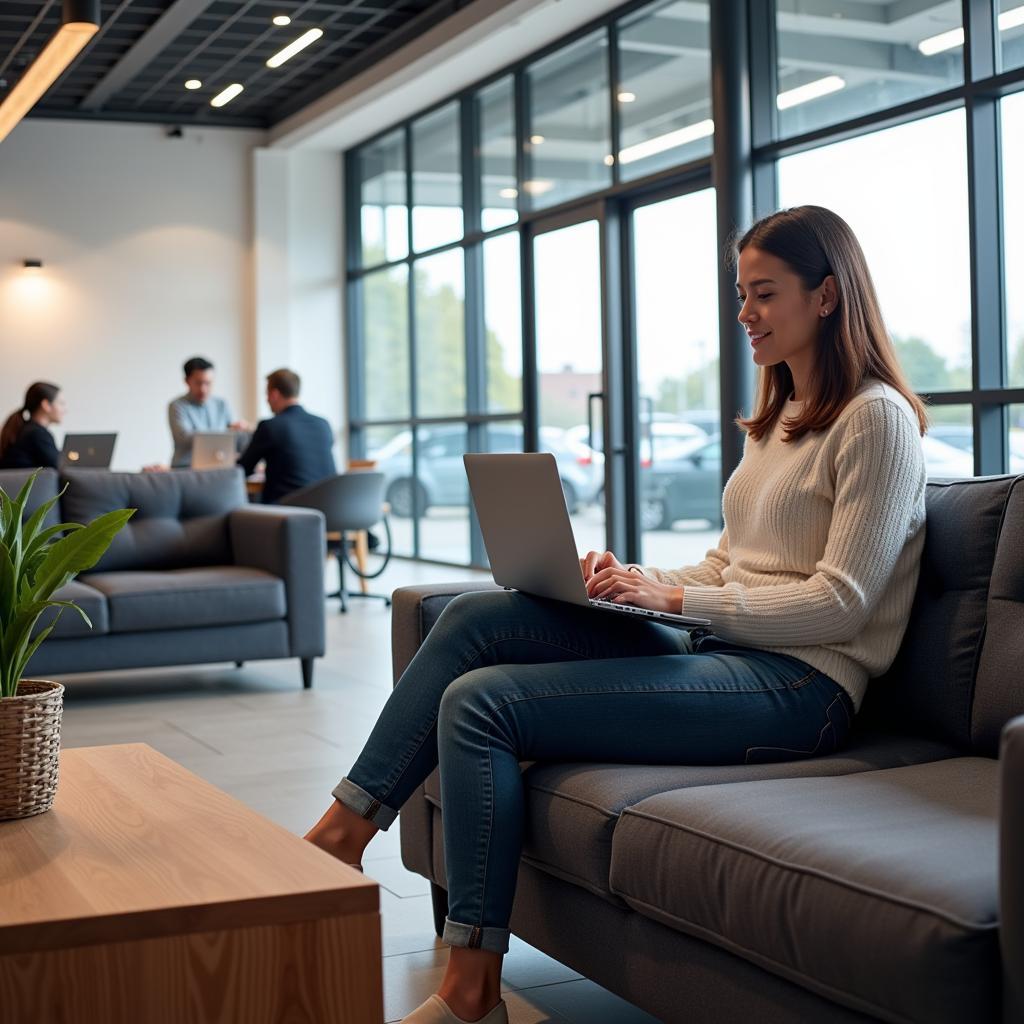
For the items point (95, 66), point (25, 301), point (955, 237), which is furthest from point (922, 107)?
point (25, 301)

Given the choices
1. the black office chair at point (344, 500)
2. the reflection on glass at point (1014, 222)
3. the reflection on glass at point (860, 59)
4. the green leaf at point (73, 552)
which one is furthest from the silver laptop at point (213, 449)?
the green leaf at point (73, 552)

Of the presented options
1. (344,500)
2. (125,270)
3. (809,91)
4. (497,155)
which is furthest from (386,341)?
(809,91)

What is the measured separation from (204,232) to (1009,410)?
7.14 m

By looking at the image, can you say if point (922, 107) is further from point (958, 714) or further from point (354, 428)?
point (354, 428)

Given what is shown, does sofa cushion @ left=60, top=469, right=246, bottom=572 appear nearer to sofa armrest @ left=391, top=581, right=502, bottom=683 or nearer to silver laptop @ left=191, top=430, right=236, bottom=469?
silver laptop @ left=191, top=430, right=236, bottom=469

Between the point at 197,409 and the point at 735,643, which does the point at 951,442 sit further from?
the point at 197,409

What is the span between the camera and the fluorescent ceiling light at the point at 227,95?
9625 mm

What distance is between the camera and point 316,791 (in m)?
3.46

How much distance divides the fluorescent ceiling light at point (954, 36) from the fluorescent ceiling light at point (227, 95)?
570 cm

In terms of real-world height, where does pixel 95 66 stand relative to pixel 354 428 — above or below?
above

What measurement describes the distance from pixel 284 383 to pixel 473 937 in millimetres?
5449

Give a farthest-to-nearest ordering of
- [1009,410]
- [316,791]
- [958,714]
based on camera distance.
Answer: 1. [1009,410]
2. [316,791]
3. [958,714]

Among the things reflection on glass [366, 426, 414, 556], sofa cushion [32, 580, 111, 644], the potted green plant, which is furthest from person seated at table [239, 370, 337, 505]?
the potted green plant

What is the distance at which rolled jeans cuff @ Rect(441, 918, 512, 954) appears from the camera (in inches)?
70.8
